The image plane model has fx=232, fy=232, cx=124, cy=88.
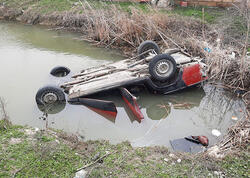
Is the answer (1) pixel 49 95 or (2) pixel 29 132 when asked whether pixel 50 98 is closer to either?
(1) pixel 49 95

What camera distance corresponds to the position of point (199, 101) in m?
7.04

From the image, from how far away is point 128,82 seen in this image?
6.34 meters

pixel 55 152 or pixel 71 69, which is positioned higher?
pixel 71 69

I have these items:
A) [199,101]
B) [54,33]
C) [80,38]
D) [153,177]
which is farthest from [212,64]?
[54,33]

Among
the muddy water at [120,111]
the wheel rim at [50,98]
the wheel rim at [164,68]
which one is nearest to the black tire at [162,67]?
the wheel rim at [164,68]

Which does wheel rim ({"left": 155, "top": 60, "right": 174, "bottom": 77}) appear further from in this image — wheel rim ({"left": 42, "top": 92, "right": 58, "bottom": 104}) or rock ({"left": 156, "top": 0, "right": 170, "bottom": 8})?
rock ({"left": 156, "top": 0, "right": 170, "bottom": 8})

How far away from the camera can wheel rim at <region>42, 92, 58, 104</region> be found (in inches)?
249

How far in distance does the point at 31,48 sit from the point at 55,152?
7.87 m

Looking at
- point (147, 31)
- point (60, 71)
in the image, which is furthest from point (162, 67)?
point (147, 31)

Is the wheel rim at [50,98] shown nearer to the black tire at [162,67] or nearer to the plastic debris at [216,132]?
the black tire at [162,67]

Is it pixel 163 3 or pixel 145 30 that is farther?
pixel 163 3

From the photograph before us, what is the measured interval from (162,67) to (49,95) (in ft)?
10.7

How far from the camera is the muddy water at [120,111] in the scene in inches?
220

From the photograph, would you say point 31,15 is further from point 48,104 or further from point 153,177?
point 153,177
